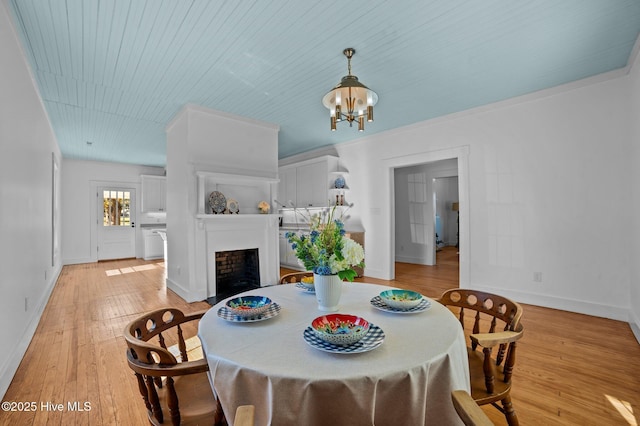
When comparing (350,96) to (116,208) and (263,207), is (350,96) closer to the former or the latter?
(263,207)

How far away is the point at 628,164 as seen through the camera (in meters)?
3.15

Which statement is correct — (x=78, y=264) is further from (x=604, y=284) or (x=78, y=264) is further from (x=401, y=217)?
(x=604, y=284)

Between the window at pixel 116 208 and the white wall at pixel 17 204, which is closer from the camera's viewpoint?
the white wall at pixel 17 204

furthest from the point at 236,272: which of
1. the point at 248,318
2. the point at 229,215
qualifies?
the point at 248,318

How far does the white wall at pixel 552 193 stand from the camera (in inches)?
127

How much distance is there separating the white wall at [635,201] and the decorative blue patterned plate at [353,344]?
10.7 ft

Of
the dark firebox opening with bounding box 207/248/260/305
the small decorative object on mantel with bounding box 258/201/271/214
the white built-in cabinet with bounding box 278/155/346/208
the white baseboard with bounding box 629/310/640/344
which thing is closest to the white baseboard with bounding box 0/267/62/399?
the dark firebox opening with bounding box 207/248/260/305

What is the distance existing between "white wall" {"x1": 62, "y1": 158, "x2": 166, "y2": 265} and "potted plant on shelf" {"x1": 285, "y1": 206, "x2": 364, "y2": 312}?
28.4ft

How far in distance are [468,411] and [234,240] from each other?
4.05m

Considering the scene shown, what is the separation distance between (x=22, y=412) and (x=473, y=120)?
18.0 feet

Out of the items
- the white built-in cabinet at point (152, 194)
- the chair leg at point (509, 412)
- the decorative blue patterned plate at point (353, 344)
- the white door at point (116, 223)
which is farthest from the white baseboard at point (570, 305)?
the white door at point (116, 223)

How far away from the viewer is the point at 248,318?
1314 millimetres

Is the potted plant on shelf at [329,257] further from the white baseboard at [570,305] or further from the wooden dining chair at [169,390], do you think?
the white baseboard at [570,305]

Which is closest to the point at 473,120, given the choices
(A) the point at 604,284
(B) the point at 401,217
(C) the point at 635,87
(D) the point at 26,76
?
(C) the point at 635,87
